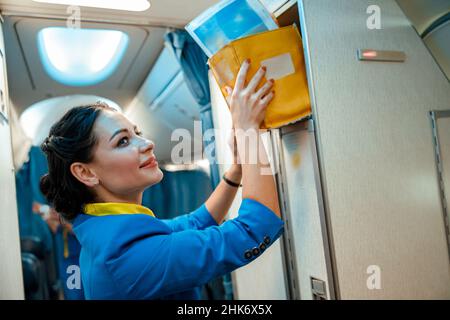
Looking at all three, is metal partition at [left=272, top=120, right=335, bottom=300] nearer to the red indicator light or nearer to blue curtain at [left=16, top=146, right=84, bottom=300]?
the red indicator light

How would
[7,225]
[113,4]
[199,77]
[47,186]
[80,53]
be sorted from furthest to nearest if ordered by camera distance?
1. [80,53]
2. [199,77]
3. [113,4]
4. [7,225]
5. [47,186]

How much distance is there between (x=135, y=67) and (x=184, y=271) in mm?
2939

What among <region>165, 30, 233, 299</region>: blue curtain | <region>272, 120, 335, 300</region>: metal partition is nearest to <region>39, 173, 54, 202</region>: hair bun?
<region>272, 120, 335, 300</region>: metal partition

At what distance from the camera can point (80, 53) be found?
3.68 metres

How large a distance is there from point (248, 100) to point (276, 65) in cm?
24

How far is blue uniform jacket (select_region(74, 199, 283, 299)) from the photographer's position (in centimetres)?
114

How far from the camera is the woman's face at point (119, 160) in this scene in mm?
1332

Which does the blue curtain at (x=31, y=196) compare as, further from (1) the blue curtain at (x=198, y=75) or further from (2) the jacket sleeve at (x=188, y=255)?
(2) the jacket sleeve at (x=188, y=255)

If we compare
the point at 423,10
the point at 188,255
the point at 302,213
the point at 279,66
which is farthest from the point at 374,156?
the point at 188,255

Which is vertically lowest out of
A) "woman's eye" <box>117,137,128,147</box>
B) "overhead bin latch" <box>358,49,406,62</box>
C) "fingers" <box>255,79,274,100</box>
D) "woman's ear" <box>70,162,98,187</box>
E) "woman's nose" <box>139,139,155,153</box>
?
"woman's ear" <box>70,162,98,187</box>

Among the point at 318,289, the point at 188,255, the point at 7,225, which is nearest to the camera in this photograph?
the point at 188,255

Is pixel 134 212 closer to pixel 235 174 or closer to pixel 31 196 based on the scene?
pixel 235 174
